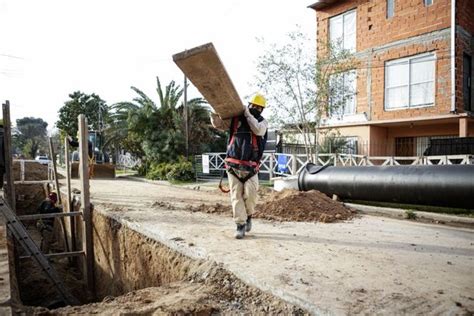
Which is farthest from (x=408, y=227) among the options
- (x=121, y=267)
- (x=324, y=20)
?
(x=324, y=20)

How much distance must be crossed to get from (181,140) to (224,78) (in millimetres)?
18212

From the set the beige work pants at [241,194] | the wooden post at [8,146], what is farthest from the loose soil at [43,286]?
the beige work pants at [241,194]

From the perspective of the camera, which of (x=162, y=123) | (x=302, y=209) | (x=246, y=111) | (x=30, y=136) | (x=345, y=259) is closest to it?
(x=345, y=259)

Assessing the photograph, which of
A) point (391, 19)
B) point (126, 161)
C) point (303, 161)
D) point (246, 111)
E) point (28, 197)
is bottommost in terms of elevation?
point (28, 197)

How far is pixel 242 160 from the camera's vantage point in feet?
15.0

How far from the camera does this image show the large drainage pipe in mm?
6020

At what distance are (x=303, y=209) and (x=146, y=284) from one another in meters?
3.02

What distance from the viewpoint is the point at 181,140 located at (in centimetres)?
2198

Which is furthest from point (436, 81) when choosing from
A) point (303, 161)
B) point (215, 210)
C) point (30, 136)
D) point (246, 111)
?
point (30, 136)

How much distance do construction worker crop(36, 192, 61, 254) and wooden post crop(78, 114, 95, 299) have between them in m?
3.10

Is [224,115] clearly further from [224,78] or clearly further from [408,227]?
[408,227]

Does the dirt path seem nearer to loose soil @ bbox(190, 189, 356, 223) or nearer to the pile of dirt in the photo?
loose soil @ bbox(190, 189, 356, 223)

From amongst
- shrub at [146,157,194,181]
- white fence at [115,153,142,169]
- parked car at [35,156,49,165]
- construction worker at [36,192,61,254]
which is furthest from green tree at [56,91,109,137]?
construction worker at [36,192,61,254]

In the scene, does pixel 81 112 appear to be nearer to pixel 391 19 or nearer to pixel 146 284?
pixel 391 19
